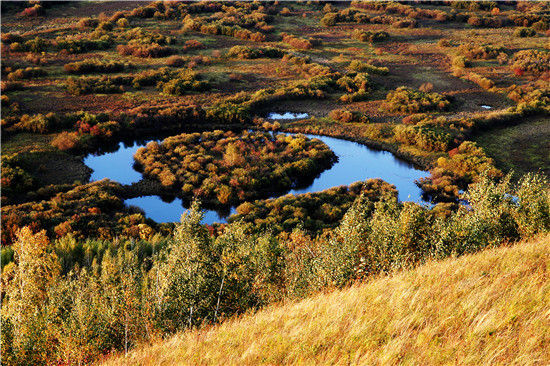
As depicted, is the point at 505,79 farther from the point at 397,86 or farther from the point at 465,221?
the point at 465,221

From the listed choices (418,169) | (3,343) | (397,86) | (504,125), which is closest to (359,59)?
(397,86)

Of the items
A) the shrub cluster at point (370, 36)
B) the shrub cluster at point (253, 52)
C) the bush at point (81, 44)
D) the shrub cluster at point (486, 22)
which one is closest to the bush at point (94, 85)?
the bush at point (81, 44)

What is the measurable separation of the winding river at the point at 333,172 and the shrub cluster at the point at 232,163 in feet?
5.27

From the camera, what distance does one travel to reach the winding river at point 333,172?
135 feet

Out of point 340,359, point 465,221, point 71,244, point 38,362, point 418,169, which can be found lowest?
point 418,169

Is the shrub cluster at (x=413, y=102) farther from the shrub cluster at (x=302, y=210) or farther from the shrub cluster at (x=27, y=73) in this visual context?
the shrub cluster at (x=27, y=73)

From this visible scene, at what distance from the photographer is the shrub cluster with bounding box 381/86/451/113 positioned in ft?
212

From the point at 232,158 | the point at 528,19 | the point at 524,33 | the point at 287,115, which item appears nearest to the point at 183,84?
the point at 287,115

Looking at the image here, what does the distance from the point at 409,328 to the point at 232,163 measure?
126 feet

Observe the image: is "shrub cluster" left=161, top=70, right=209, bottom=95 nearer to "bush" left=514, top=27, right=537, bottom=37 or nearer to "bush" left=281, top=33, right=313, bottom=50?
"bush" left=281, top=33, right=313, bottom=50

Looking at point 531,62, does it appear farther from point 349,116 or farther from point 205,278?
point 205,278

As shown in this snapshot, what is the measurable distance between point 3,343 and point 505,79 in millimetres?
88372

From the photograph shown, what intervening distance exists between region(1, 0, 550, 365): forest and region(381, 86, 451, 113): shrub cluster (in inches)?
13.9

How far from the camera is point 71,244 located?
2847cm
